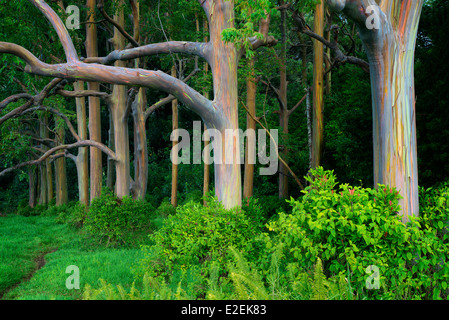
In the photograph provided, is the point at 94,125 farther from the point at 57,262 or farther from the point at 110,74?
the point at 110,74

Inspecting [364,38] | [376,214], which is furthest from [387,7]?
[376,214]

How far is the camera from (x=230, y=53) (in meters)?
8.54

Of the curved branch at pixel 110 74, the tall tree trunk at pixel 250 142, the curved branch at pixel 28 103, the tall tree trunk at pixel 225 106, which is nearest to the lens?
the curved branch at pixel 110 74

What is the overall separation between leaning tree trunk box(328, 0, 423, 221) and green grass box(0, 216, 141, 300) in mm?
5074

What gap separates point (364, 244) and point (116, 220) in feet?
29.3

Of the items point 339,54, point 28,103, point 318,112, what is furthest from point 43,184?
point 339,54

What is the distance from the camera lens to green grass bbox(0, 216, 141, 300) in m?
8.34

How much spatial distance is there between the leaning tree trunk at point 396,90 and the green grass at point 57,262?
5.07m

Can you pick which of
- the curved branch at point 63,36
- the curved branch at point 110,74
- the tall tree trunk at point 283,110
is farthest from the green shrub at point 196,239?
the tall tree trunk at point 283,110

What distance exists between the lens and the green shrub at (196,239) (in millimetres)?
6801

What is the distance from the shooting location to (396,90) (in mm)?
6293

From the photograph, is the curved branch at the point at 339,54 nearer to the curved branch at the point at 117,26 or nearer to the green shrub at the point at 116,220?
the curved branch at the point at 117,26

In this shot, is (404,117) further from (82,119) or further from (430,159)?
(82,119)
